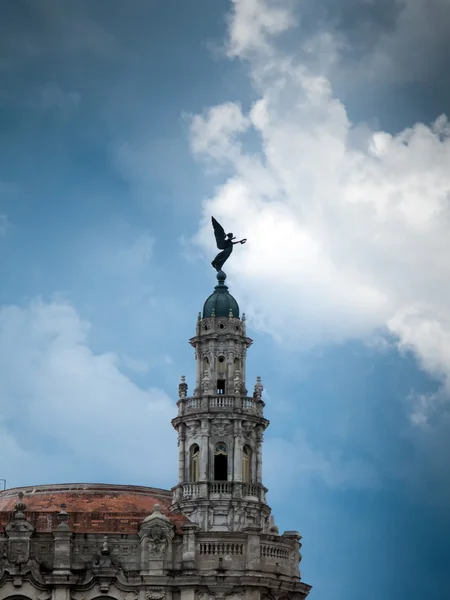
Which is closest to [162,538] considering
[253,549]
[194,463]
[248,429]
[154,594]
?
[154,594]

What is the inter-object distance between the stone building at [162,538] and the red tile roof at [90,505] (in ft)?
0.22

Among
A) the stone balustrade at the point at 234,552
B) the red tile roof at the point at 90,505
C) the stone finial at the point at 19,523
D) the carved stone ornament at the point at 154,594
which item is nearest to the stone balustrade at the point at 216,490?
the red tile roof at the point at 90,505

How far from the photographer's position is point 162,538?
77312 millimetres

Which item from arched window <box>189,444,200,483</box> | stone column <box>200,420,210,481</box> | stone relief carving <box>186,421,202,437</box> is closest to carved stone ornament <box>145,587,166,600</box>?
stone column <box>200,420,210,481</box>

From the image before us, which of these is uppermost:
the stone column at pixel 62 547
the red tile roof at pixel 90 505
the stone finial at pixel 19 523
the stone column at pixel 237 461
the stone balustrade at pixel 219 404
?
the stone balustrade at pixel 219 404

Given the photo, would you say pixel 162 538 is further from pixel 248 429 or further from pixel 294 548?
pixel 248 429

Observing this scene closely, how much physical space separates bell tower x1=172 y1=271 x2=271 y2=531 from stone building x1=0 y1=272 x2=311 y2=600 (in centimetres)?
9

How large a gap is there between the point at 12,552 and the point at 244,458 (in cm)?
1917

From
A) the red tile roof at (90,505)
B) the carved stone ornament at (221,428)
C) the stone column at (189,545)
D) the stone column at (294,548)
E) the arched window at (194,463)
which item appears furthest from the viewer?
the carved stone ornament at (221,428)

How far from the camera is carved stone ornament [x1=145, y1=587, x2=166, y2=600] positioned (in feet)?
251

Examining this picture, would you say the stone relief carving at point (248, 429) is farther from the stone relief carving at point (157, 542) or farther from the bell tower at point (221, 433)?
the stone relief carving at point (157, 542)

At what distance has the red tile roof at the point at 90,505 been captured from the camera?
78500mm

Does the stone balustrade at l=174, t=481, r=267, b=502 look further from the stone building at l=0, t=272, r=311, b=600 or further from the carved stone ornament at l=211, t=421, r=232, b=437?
the carved stone ornament at l=211, t=421, r=232, b=437

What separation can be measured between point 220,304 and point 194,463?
11.9m
